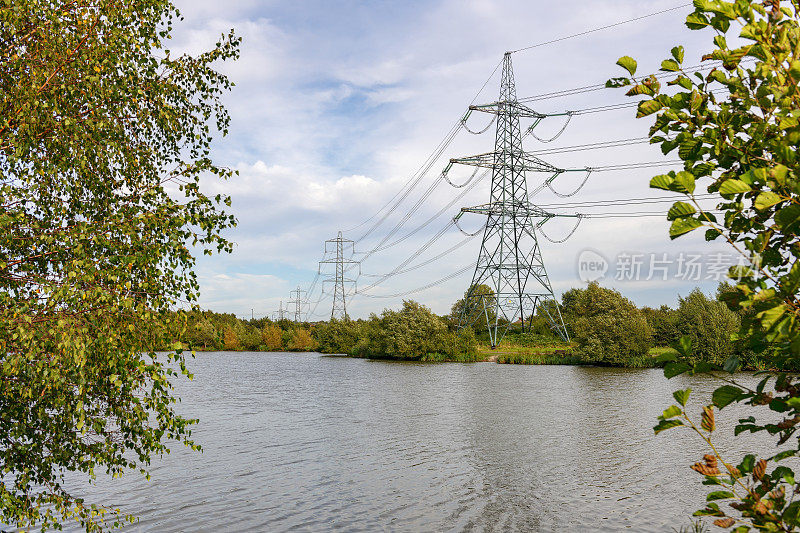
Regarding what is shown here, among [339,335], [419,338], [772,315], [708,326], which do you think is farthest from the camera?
[339,335]

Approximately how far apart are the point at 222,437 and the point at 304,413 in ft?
22.8

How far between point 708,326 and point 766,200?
6541 centimetres

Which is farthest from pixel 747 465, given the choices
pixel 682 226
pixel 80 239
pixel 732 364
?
pixel 80 239

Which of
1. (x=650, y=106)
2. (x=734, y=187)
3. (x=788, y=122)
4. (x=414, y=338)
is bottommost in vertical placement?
(x=414, y=338)

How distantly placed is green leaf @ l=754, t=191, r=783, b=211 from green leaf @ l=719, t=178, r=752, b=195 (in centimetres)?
8

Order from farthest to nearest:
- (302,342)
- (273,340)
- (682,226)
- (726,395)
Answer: (273,340)
(302,342)
(726,395)
(682,226)

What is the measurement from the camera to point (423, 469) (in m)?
18.3

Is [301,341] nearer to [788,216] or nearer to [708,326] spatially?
[708,326]

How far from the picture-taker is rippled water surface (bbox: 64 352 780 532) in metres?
14.0

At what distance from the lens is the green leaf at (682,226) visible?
2.76m

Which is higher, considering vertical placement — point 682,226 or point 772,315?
point 682,226

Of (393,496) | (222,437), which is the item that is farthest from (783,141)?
(222,437)

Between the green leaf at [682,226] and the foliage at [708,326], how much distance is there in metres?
61.3

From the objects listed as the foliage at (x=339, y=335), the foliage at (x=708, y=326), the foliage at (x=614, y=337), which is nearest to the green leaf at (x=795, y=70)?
the foliage at (x=708, y=326)
